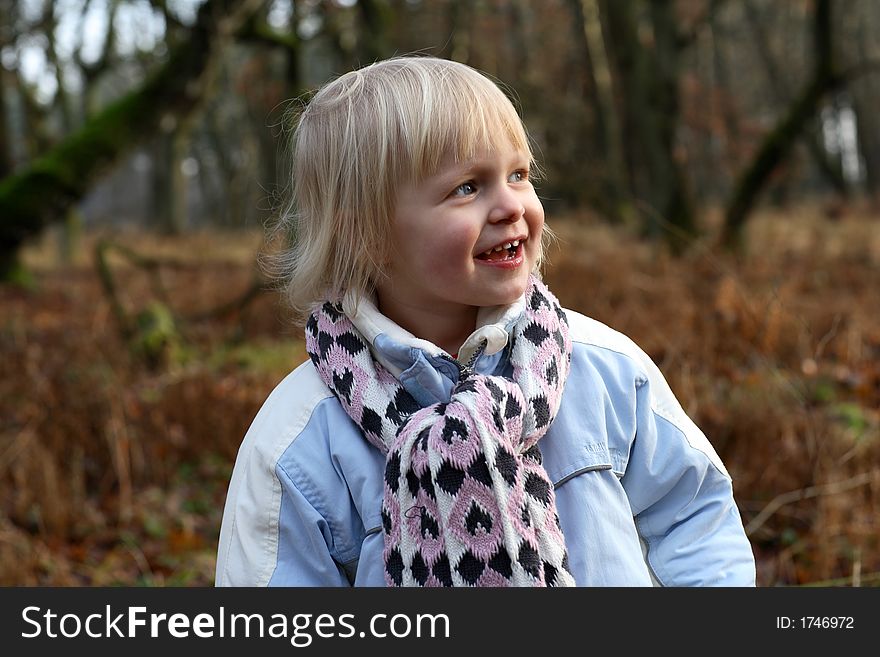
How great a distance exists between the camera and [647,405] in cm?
166

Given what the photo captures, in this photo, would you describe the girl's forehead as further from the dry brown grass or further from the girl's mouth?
the dry brown grass

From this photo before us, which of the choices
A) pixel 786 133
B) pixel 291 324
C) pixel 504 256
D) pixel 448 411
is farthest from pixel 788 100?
pixel 448 411

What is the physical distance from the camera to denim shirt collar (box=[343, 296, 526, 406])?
1548mm

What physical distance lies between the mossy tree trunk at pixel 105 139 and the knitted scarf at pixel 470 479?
14.2ft

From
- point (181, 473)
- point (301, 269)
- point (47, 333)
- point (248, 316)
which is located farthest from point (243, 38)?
point (301, 269)

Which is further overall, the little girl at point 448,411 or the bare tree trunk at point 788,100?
the bare tree trunk at point 788,100

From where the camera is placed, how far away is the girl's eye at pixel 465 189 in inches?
62.0

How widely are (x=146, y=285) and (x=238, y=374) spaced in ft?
17.8

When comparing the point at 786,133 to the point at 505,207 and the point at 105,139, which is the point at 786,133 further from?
the point at 505,207

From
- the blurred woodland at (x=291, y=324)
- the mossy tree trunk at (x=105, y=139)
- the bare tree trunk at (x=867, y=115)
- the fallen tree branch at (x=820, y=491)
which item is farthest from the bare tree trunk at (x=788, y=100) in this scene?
the fallen tree branch at (x=820, y=491)

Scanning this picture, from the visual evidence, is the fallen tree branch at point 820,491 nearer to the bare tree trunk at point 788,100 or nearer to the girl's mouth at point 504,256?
the girl's mouth at point 504,256

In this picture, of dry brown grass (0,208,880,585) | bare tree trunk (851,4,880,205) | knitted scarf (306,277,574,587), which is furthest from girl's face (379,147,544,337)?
bare tree trunk (851,4,880,205)

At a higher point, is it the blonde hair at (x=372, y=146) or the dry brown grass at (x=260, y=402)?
the blonde hair at (x=372, y=146)

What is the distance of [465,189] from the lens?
158 cm
